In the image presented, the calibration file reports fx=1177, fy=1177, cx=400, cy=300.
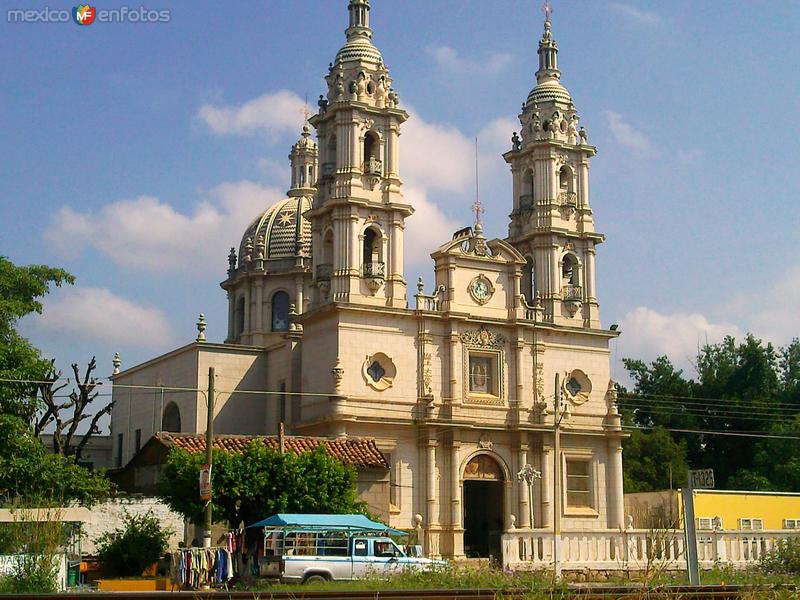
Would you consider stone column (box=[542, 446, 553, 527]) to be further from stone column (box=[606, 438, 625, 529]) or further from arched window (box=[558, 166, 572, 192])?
arched window (box=[558, 166, 572, 192])

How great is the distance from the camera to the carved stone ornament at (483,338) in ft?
163

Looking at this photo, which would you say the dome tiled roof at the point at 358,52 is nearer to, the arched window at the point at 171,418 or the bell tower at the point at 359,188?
the bell tower at the point at 359,188

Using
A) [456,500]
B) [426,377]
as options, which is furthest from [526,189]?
[456,500]

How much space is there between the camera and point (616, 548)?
32.3 metres

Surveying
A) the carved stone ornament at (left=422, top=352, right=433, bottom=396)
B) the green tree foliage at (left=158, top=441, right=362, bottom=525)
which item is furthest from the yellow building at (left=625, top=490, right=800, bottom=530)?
the green tree foliage at (left=158, top=441, right=362, bottom=525)

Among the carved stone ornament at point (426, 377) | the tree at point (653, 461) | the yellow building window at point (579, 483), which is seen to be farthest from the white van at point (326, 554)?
the tree at point (653, 461)

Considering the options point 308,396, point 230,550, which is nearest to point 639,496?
point 308,396

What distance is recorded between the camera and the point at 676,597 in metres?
17.8

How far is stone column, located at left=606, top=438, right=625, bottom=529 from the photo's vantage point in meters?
50.8

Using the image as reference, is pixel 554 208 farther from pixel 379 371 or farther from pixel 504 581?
pixel 504 581

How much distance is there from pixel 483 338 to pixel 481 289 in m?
2.14

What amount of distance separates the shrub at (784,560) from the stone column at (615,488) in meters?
23.4

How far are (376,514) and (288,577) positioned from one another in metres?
12.0

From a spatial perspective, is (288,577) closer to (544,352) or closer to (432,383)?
(432,383)
